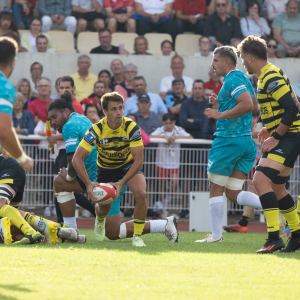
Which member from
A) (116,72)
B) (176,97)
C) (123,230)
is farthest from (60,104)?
(116,72)

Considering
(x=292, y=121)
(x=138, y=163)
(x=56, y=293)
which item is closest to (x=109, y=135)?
(x=138, y=163)

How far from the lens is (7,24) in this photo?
43.7 feet

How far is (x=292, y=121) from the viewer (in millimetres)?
5312

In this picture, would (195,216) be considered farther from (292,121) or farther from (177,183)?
(292,121)

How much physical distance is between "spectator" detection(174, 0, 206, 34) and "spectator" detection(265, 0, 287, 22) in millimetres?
2102

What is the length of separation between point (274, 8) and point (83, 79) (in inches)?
258

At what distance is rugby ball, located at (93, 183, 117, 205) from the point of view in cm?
598

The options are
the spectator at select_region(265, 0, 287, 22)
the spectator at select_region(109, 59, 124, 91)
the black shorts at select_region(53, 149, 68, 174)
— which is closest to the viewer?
the black shorts at select_region(53, 149, 68, 174)

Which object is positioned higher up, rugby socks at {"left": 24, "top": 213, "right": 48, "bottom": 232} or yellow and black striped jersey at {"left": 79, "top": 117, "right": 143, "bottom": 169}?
yellow and black striped jersey at {"left": 79, "top": 117, "right": 143, "bottom": 169}

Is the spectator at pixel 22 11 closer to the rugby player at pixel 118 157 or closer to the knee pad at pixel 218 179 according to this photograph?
the rugby player at pixel 118 157

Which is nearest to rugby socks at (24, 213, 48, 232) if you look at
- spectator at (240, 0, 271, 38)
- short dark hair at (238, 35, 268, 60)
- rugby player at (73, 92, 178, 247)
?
rugby player at (73, 92, 178, 247)

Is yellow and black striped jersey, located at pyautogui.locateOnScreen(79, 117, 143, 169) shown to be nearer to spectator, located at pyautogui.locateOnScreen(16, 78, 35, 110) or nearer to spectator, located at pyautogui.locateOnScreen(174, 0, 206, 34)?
spectator, located at pyautogui.locateOnScreen(16, 78, 35, 110)

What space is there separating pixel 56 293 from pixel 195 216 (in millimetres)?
6013

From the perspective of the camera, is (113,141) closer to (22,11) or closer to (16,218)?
(16,218)
